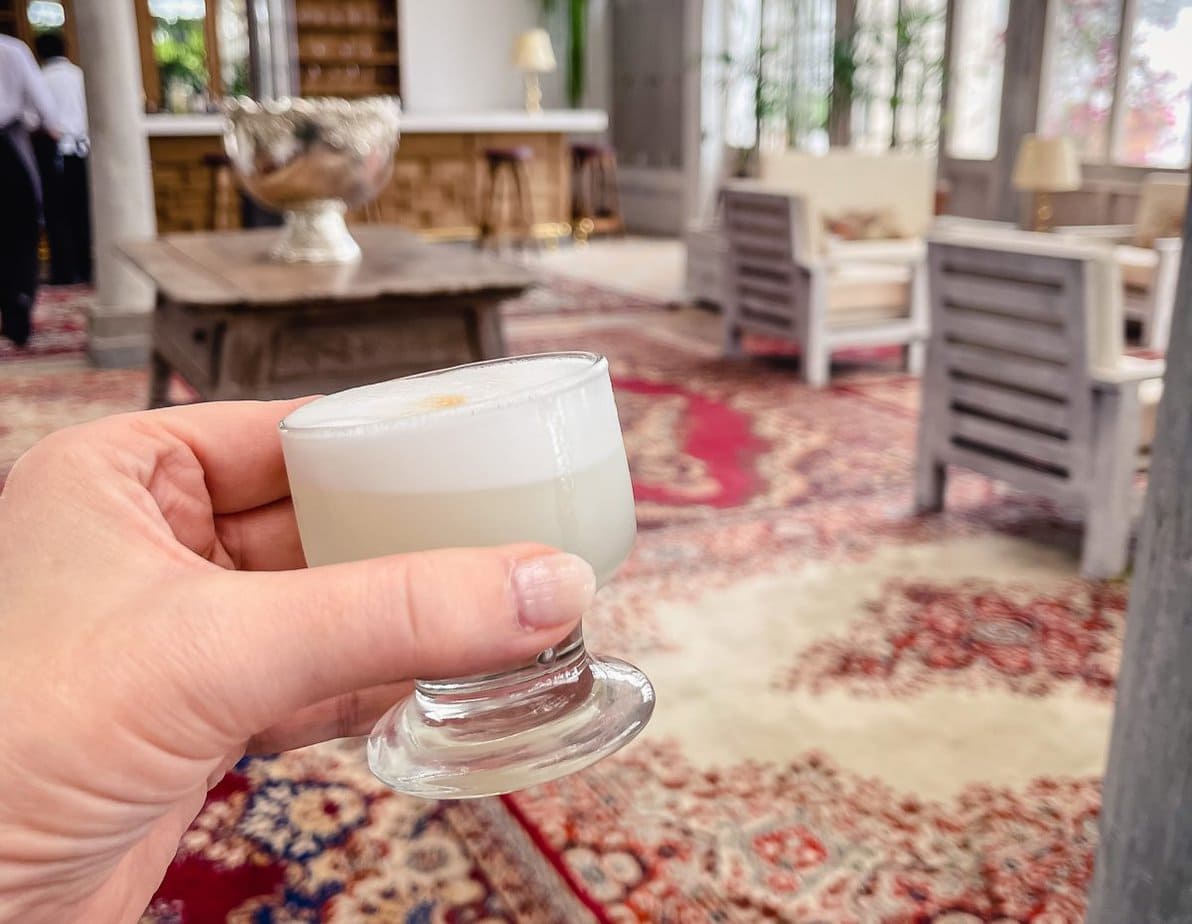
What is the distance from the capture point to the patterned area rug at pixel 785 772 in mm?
1672

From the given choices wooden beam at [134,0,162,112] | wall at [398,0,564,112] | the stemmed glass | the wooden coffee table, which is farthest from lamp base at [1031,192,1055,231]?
wooden beam at [134,0,162,112]

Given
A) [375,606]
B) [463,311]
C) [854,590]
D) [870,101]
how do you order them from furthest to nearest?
[870,101]
[463,311]
[854,590]
[375,606]

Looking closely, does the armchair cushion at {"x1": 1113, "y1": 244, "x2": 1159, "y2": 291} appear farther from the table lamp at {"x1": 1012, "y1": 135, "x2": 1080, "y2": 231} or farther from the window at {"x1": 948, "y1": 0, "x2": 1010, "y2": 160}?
the window at {"x1": 948, "y1": 0, "x2": 1010, "y2": 160}

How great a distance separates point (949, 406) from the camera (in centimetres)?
332

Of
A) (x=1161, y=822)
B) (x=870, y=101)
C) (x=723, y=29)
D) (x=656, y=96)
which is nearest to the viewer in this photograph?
(x=1161, y=822)

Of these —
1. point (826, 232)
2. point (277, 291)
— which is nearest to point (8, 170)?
point (277, 291)

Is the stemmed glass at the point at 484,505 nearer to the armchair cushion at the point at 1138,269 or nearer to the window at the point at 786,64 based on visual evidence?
the armchair cushion at the point at 1138,269

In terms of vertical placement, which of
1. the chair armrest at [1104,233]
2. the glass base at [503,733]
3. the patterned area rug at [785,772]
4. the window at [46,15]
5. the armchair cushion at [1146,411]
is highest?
the window at [46,15]

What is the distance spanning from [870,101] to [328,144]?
6318 mm

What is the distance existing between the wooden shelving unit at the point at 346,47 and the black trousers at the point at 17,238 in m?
5.57

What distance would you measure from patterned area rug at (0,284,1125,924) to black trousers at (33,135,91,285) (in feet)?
20.3

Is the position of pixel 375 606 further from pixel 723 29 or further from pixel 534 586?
pixel 723 29

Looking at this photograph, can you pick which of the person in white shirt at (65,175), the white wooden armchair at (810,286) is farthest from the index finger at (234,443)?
the person in white shirt at (65,175)

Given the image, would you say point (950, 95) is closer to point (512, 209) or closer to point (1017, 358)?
point (512, 209)
